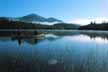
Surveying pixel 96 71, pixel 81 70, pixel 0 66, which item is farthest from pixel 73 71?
pixel 0 66

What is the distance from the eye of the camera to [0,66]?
17.7 metres

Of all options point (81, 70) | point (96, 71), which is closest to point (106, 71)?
point (96, 71)

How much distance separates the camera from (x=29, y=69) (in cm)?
1652

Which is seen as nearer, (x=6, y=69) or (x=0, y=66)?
(x=6, y=69)

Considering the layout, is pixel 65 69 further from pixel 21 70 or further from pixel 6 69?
pixel 6 69

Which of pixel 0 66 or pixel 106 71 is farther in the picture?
pixel 0 66

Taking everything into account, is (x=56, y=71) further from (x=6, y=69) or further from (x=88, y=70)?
(x=6, y=69)

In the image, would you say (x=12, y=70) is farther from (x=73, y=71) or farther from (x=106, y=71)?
(x=106, y=71)

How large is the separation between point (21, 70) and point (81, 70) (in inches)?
222

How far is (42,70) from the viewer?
16.2 metres

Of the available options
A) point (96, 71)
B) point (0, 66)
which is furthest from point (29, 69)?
point (96, 71)

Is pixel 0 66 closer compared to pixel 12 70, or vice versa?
pixel 12 70

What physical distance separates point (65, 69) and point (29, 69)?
3484mm

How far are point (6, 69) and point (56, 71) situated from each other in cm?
474
